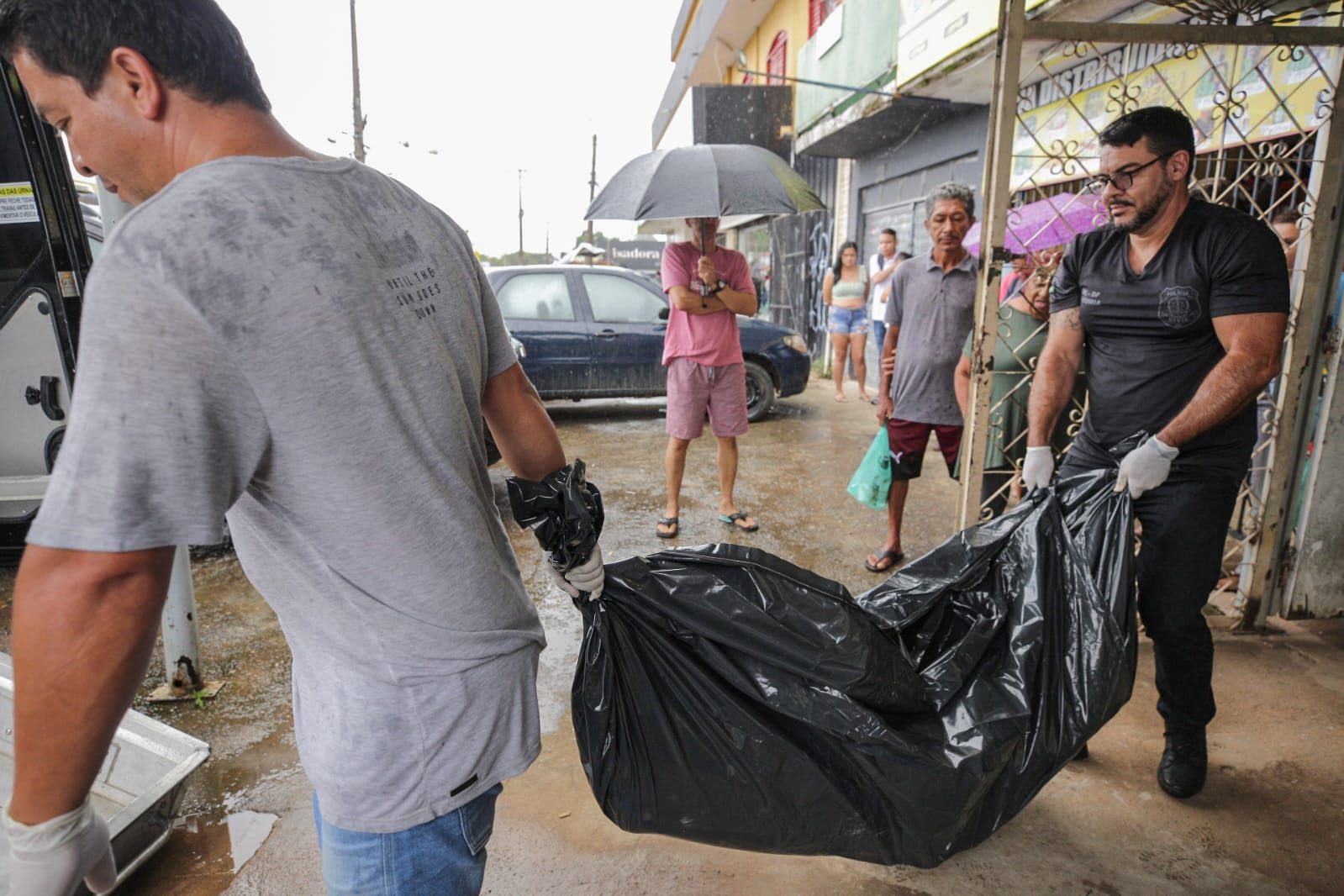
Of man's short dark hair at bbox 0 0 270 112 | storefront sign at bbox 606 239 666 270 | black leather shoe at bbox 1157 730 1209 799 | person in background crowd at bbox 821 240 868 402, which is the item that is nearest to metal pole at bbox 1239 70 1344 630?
black leather shoe at bbox 1157 730 1209 799

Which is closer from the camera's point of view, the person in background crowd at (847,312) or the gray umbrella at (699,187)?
the gray umbrella at (699,187)

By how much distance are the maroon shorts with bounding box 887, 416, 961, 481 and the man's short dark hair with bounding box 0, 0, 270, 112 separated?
3.49m

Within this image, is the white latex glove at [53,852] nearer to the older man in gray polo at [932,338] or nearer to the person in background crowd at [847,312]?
the older man in gray polo at [932,338]

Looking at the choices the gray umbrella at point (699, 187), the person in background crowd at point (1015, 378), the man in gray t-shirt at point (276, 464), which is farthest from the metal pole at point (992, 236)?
the man in gray t-shirt at point (276, 464)

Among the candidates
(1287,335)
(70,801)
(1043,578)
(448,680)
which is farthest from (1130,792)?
(70,801)

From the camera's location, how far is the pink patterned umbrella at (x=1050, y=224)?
3.65 metres

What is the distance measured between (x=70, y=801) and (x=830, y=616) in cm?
118

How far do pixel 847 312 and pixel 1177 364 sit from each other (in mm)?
6841

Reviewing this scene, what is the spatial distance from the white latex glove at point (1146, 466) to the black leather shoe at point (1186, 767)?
0.81 m

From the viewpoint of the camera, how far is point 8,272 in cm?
371

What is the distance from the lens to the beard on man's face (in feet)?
7.36

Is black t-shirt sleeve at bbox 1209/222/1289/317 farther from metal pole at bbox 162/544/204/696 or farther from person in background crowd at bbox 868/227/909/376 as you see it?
person in background crowd at bbox 868/227/909/376

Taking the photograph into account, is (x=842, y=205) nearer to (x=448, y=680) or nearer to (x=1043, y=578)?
(x=1043, y=578)

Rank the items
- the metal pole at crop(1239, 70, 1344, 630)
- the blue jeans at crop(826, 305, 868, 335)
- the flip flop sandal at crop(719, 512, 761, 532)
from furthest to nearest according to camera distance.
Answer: the blue jeans at crop(826, 305, 868, 335) < the flip flop sandal at crop(719, 512, 761, 532) < the metal pole at crop(1239, 70, 1344, 630)
